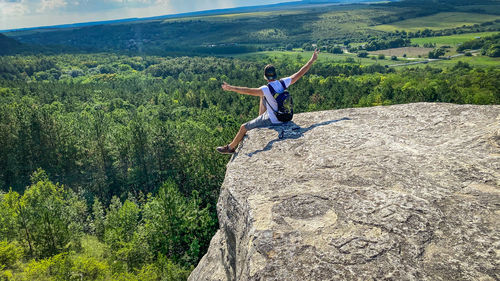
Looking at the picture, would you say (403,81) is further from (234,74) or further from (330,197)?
(330,197)

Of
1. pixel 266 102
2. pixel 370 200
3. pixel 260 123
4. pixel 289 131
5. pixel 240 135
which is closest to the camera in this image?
pixel 370 200

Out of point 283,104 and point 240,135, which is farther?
point 240,135

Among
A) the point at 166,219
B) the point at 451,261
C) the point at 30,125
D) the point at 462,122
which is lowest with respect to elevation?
the point at 166,219

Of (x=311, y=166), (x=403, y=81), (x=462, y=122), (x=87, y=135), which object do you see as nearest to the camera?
(x=311, y=166)

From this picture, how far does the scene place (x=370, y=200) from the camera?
366 inches

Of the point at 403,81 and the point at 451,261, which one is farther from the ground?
the point at 451,261

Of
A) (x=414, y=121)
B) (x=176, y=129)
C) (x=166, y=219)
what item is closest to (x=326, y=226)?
(x=414, y=121)

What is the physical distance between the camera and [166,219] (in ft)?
147

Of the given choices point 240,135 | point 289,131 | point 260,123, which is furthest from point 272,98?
point 240,135

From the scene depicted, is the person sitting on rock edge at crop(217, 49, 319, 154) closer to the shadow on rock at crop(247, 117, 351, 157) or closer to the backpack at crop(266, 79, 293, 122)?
the backpack at crop(266, 79, 293, 122)

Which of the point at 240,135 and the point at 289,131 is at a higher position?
the point at 289,131

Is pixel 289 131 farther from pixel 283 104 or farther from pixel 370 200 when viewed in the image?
pixel 370 200

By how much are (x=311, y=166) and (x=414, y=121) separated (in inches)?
255

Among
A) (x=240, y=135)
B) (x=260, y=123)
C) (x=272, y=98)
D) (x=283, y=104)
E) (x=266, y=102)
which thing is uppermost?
(x=272, y=98)
